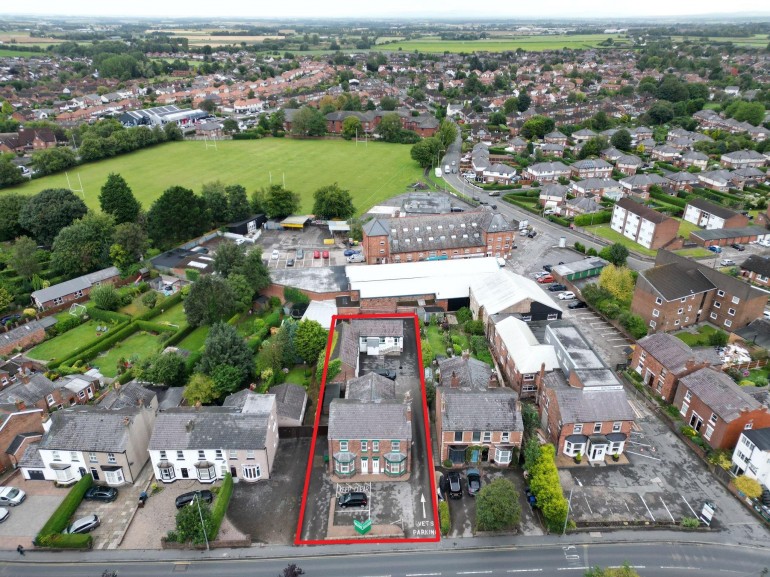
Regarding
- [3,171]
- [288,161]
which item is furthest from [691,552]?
[3,171]

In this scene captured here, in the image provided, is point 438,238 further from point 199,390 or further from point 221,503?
point 221,503

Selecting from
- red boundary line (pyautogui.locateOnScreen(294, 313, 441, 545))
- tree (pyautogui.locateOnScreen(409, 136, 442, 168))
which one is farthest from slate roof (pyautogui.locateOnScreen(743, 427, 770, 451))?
tree (pyautogui.locateOnScreen(409, 136, 442, 168))

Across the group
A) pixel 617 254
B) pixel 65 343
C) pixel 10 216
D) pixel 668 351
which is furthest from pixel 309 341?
pixel 10 216

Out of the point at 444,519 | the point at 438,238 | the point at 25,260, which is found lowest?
the point at 444,519

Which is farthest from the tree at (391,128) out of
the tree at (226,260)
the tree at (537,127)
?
the tree at (226,260)

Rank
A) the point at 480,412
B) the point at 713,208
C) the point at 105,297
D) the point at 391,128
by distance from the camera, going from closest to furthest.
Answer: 1. the point at 480,412
2. the point at 105,297
3. the point at 713,208
4. the point at 391,128

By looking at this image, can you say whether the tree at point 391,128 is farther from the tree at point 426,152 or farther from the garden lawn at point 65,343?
the garden lawn at point 65,343
